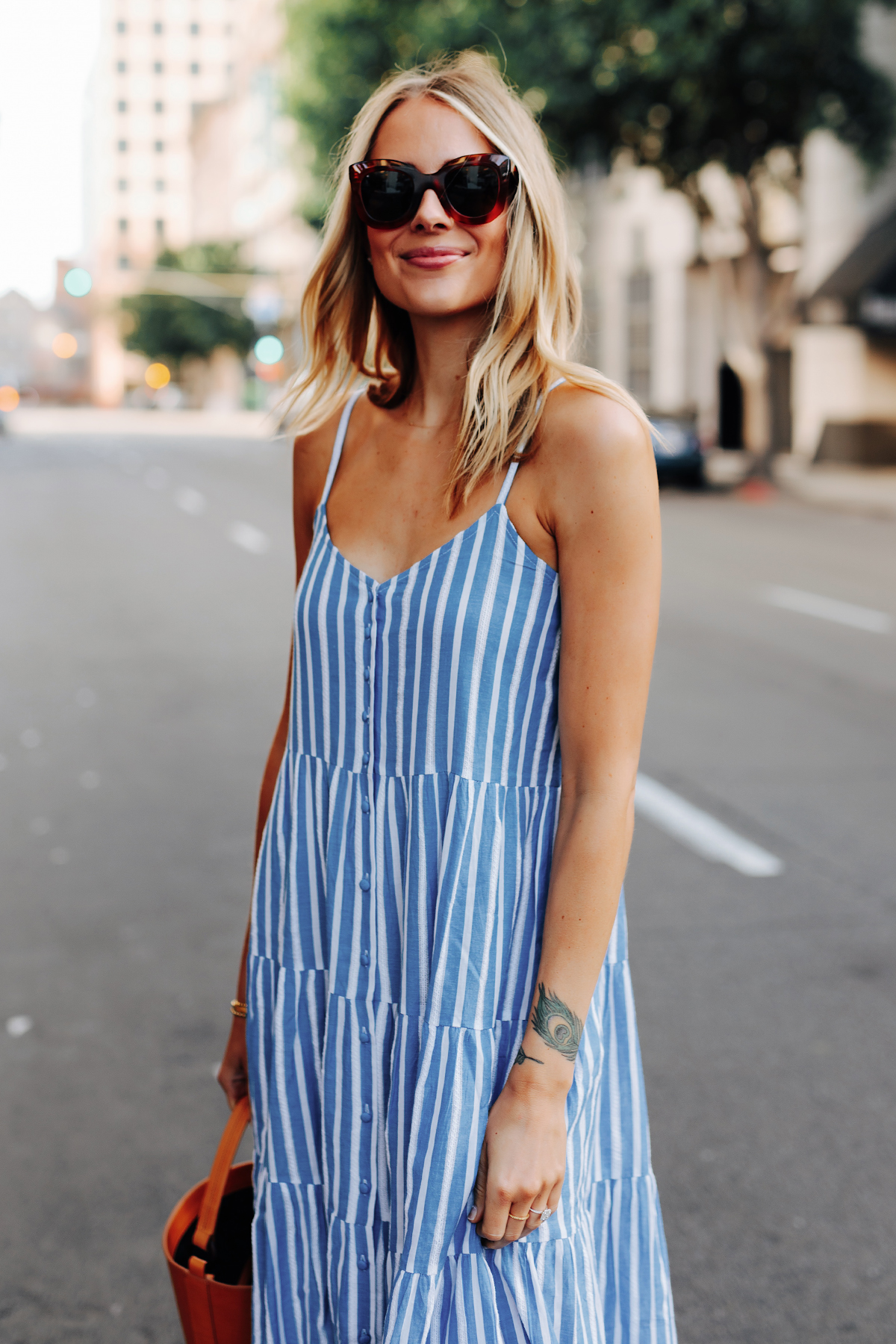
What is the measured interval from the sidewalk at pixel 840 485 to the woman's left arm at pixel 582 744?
18.3 metres

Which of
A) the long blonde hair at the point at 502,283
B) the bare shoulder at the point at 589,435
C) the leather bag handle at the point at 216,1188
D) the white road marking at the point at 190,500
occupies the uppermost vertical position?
the long blonde hair at the point at 502,283

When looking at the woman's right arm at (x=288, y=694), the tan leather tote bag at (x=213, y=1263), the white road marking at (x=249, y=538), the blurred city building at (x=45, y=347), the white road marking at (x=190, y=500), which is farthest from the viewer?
the blurred city building at (x=45, y=347)

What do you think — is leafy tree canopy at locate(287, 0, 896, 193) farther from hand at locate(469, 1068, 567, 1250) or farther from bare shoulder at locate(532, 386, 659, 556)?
hand at locate(469, 1068, 567, 1250)

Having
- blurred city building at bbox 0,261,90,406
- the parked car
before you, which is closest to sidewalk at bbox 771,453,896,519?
the parked car

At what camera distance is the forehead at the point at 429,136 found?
67.1 inches

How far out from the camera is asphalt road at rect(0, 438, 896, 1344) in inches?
114

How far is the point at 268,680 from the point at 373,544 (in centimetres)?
679

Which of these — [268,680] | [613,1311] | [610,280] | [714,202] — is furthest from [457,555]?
[610,280]

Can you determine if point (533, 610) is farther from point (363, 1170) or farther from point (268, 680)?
point (268, 680)

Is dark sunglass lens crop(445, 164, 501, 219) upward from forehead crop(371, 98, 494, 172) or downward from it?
downward

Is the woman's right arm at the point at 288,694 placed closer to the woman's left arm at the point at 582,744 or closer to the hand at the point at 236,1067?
the hand at the point at 236,1067

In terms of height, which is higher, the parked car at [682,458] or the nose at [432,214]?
the nose at [432,214]

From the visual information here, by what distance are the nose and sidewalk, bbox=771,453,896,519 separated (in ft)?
59.7

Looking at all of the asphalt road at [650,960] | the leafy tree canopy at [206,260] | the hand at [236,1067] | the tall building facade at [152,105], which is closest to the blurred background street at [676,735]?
the asphalt road at [650,960]
